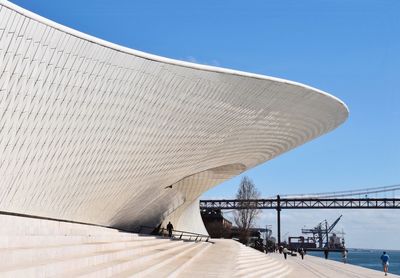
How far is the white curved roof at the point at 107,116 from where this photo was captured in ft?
45.5

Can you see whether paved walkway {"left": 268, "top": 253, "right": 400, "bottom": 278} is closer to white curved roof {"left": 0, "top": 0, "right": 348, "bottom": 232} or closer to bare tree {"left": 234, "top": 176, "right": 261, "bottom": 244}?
white curved roof {"left": 0, "top": 0, "right": 348, "bottom": 232}

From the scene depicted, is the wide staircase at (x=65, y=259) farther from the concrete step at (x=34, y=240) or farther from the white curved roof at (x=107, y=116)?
the white curved roof at (x=107, y=116)

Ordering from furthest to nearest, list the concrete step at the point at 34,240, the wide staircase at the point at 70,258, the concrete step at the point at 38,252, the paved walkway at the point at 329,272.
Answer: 1. the paved walkway at the point at 329,272
2. the concrete step at the point at 34,240
3. the wide staircase at the point at 70,258
4. the concrete step at the point at 38,252

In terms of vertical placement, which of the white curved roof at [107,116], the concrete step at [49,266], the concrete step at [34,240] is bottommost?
the concrete step at [49,266]

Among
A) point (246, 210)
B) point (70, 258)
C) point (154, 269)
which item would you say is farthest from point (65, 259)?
point (246, 210)

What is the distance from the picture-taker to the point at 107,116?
17.5 metres

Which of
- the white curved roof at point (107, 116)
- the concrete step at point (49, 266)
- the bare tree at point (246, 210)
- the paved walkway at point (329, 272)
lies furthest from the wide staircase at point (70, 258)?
the bare tree at point (246, 210)

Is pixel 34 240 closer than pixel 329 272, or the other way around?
pixel 34 240

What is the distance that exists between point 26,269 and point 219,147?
20842 mm

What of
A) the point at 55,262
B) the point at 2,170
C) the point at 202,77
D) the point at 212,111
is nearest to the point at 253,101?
the point at 212,111

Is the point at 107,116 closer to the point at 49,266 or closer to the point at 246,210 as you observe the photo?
the point at 49,266

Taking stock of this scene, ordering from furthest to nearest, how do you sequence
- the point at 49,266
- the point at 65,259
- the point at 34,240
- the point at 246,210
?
the point at 246,210 < the point at 34,240 < the point at 65,259 < the point at 49,266

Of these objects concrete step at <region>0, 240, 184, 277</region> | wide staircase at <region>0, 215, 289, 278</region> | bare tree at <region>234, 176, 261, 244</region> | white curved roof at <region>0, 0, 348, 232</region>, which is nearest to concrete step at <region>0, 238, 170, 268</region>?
wide staircase at <region>0, 215, 289, 278</region>

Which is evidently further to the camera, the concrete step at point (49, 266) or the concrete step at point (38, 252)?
the concrete step at point (38, 252)
